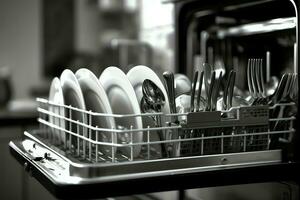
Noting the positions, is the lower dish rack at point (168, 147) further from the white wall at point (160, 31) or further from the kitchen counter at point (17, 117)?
the kitchen counter at point (17, 117)

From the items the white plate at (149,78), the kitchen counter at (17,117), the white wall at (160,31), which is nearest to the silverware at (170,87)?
the white plate at (149,78)

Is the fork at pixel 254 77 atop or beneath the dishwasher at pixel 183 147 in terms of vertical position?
atop

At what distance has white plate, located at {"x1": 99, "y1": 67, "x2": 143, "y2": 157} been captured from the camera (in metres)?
0.85

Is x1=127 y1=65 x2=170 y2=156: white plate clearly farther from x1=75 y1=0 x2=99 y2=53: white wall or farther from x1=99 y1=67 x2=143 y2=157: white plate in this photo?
x1=75 y1=0 x2=99 y2=53: white wall

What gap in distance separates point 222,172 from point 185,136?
98 mm

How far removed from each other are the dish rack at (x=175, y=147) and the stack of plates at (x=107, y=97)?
1cm

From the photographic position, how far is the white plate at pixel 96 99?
32.6 inches

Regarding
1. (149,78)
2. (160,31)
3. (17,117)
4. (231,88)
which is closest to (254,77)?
(231,88)

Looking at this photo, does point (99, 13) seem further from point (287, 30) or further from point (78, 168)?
point (78, 168)

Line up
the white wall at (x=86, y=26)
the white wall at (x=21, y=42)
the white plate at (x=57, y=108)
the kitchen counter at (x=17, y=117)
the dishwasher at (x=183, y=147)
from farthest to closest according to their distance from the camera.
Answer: the white wall at (x=86, y=26) → the white wall at (x=21, y=42) → the kitchen counter at (x=17, y=117) → the white plate at (x=57, y=108) → the dishwasher at (x=183, y=147)

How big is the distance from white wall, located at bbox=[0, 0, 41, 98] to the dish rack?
2.41 m

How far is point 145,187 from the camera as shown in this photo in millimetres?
725

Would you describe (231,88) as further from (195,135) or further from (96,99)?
(96,99)

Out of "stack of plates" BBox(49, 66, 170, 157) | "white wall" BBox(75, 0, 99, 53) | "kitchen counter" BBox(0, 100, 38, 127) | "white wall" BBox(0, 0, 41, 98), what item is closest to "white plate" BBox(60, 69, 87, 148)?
"stack of plates" BBox(49, 66, 170, 157)
